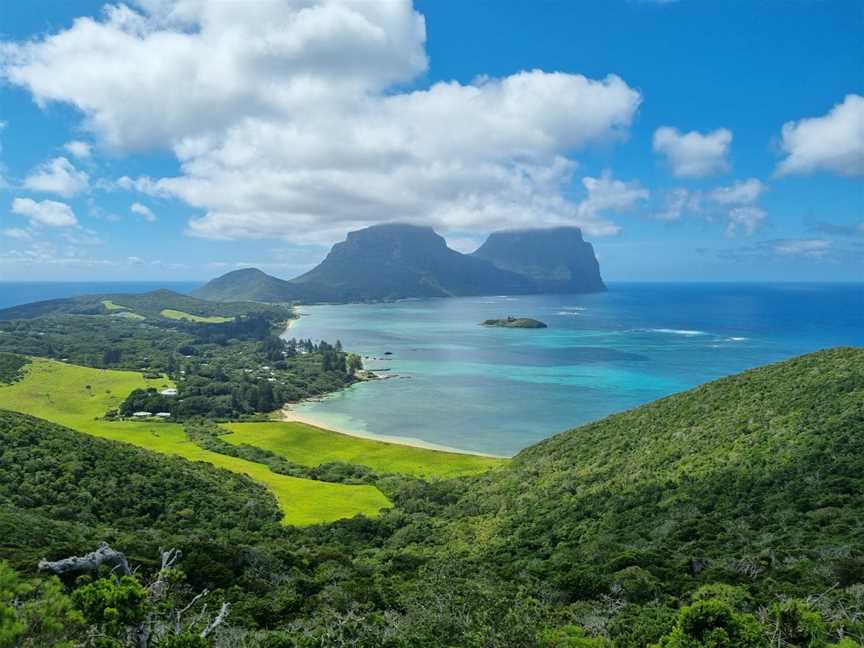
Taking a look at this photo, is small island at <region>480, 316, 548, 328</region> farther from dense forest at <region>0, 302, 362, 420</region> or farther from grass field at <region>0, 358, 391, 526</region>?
grass field at <region>0, 358, 391, 526</region>

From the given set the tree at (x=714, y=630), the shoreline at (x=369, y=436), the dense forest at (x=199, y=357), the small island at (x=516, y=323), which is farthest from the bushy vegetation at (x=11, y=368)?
the small island at (x=516, y=323)

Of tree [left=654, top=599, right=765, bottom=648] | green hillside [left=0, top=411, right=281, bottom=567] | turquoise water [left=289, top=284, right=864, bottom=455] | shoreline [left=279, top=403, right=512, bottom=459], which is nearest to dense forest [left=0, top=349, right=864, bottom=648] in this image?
tree [left=654, top=599, right=765, bottom=648]

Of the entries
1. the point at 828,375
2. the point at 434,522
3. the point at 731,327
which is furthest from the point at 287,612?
the point at 731,327

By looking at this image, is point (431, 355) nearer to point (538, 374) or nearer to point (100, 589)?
point (538, 374)

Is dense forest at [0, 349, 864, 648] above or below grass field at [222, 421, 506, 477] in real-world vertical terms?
above

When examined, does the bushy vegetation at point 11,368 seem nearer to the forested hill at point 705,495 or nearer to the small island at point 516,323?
the forested hill at point 705,495

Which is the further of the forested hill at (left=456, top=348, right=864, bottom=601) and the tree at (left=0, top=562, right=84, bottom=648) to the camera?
the forested hill at (left=456, top=348, right=864, bottom=601)

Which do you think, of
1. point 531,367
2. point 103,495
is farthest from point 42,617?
point 531,367
